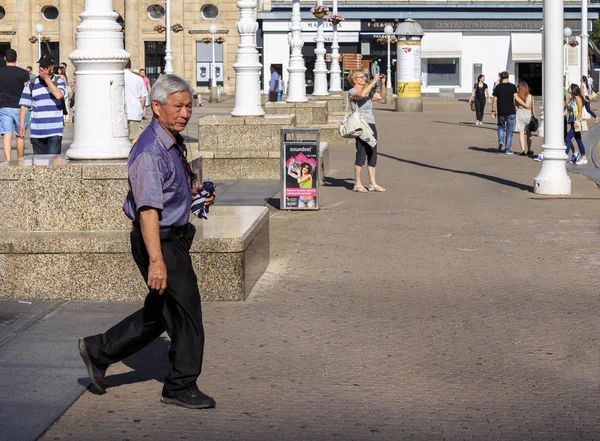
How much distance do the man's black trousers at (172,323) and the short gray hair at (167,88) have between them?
666 mm

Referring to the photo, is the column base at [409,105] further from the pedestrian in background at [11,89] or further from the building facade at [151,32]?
the pedestrian in background at [11,89]

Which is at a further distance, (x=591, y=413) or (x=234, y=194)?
(x=234, y=194)

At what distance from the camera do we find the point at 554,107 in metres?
15.8

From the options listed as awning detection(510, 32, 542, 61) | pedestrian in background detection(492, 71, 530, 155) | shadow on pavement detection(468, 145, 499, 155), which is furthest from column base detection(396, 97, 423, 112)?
pedestrian in background detection(492, 71, 530, 155)

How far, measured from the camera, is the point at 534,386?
6.46 m

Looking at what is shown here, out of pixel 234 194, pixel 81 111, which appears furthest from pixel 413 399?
pixel 234 194

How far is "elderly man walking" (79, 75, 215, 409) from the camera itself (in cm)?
567

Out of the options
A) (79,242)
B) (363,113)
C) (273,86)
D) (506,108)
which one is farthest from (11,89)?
(273,86)

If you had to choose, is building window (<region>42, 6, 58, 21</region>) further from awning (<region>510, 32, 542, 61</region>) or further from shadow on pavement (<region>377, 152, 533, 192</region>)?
shadow on pavement (<region>377, 152, 533, 192</region>)

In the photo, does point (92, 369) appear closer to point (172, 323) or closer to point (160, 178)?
point (172, 323)

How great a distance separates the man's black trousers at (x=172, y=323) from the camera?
5844 millimetres

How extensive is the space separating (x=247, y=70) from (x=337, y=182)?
A: 7.54ft

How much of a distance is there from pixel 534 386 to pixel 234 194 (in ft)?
29.6

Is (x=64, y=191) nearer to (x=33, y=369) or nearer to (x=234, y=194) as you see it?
(x=33, y=369)
